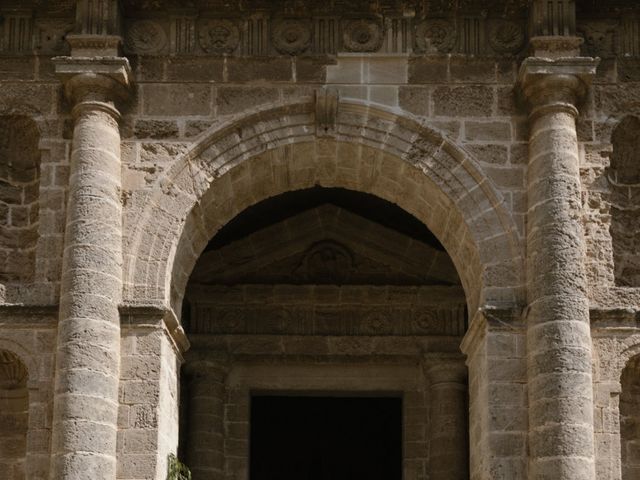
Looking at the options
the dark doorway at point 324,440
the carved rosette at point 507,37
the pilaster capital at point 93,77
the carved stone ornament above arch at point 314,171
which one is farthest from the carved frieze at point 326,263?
the pilaster capital at point 93,77

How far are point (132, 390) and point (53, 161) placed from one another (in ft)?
6.38

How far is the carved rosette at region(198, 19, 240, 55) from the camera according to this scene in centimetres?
1172

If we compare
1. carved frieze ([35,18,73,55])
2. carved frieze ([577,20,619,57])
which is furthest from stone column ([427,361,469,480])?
carved frieze ([35,18,73,55])

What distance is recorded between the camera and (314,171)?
1205 centimetres

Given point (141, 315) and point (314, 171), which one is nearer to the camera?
point (141, 315)

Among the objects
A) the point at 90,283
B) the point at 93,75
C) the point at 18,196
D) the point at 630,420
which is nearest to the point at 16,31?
the point at 93,75

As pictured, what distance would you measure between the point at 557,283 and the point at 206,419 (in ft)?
14.3

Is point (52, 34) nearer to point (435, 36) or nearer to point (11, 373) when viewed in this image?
point (11, 373)

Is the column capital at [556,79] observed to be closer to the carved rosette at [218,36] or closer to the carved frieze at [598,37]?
the carved frieze at [598,37]

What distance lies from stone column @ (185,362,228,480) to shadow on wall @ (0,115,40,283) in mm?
2887

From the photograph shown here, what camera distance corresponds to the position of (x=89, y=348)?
10.7m

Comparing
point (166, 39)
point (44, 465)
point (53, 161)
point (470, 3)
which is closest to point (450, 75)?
point (470, 3)

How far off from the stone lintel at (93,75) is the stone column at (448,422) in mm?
4501

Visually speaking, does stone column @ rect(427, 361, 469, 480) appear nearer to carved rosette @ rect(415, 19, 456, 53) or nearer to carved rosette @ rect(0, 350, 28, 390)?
carved rosette @ rect(415, 19, 456, 53)
